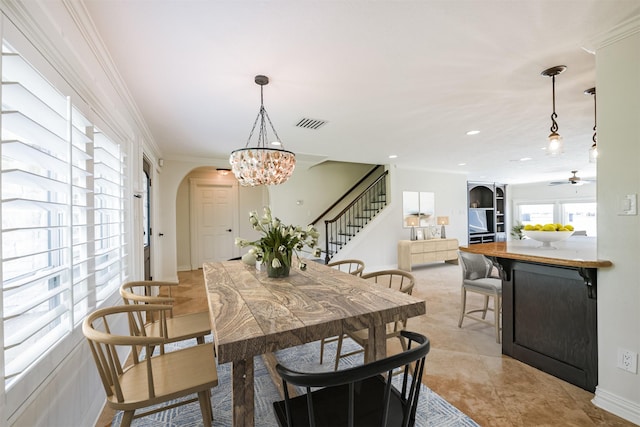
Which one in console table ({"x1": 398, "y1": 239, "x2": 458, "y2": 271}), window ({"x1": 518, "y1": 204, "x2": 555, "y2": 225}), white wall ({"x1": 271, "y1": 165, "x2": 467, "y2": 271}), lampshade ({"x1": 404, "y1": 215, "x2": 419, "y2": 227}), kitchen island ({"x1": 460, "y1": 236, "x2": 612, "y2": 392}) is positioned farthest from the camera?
window ({"x1": 518, "y1": 204, "x2": 555, "y2": 225})

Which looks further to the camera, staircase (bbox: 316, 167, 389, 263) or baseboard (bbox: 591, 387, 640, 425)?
staircase (bbox: 316, 167, 389, 263)

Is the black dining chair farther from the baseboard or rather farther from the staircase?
the staircase

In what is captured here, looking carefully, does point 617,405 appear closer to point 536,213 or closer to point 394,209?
point 394,209

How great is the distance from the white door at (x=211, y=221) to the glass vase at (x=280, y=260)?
518cm

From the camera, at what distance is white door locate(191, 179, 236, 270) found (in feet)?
21.7

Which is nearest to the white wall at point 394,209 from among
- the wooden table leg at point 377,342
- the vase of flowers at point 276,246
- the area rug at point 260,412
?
the vase of flowers at point 276,246

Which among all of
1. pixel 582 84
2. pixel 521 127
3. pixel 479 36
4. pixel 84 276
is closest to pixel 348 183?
pixel 521 127

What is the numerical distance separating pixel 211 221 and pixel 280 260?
526 cm

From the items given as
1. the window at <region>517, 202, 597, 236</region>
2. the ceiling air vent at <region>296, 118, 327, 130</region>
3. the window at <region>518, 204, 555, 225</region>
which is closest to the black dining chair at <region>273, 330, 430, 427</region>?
the ceiling air vent at <region>296, 118, 327, 130</region>

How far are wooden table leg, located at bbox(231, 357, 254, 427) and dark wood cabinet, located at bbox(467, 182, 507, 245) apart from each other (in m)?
8.44

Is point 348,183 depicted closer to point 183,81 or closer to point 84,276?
point 183,81

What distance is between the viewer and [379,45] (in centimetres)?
190

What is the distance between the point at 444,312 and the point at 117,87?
419 cm

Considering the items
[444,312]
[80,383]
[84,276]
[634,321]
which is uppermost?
[84,276]
